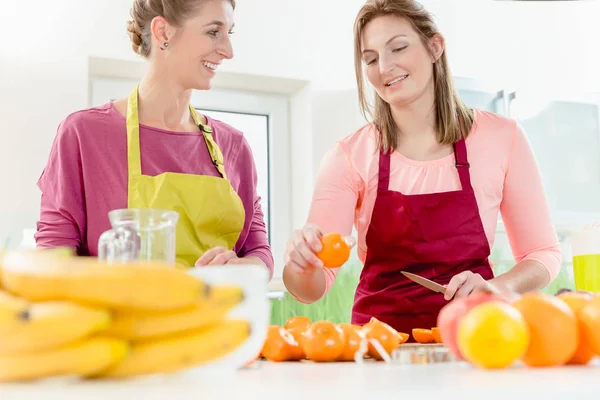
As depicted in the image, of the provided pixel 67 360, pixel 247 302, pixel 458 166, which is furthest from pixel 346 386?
pixel 458 166

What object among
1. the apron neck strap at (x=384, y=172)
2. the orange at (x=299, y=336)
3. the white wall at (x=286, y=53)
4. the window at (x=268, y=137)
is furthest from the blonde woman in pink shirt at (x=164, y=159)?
the window at (x=268, y=137)

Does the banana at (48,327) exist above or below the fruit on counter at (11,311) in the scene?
below

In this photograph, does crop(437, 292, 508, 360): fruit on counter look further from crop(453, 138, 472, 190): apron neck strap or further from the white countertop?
crop(453, 138, 472, 190): apron neck strap

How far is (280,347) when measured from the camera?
952 millimetres

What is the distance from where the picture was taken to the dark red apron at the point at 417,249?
1680 mm

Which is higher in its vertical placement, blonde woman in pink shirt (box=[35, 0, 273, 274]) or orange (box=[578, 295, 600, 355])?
blonde woman in pink shirt (box=[35, 0, 273, 274])

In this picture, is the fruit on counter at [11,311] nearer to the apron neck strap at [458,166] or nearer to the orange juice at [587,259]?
the apron neck strap at [458,166]

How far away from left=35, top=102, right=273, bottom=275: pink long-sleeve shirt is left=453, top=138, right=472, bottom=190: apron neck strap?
1.79 feet

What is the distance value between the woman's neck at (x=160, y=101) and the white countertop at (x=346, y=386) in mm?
1205

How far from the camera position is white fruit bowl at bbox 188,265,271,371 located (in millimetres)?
659

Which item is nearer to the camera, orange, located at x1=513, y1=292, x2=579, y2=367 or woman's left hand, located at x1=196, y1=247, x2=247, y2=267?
orange, located at x1=513, y1=292, x2=579, y2=367

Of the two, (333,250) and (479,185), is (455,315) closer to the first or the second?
(333,250)

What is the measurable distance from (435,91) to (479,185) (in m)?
0.30

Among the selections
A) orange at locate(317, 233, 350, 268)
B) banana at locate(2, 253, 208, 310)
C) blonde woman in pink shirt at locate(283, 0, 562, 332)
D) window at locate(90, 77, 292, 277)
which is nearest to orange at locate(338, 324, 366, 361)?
orange at locate(317, 233, 350, 268)
